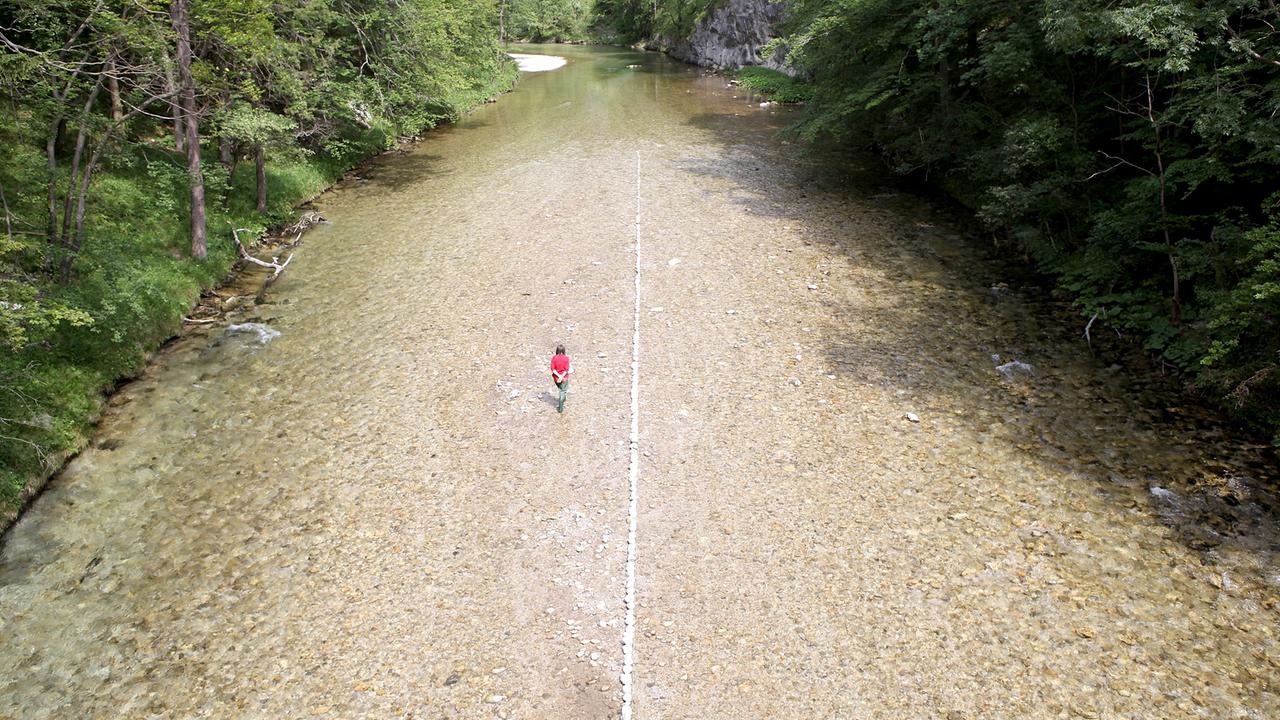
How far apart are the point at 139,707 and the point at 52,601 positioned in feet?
7.79

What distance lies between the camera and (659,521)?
30.7ft

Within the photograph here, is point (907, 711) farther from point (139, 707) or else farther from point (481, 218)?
point (481, 218)

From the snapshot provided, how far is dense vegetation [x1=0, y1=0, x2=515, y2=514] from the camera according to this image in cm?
1080

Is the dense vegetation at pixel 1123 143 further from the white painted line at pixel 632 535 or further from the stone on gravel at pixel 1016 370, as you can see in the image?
the white painted line at pixel 632 535

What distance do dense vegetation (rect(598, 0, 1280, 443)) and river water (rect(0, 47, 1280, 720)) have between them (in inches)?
52.4

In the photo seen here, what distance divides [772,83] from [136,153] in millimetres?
38375

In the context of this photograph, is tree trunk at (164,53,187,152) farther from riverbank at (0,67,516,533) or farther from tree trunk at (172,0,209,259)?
riverbank at (0,67,516,533)

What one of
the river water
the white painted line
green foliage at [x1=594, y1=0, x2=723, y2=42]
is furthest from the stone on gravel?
green foliage at [x1=594, y1=0, x2=723, y2=42]

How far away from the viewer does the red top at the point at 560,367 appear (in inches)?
434

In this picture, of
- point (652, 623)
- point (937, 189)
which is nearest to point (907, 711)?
point (652, 623)

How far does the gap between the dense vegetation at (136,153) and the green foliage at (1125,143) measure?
16.2 metres

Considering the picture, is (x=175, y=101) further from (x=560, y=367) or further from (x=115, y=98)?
(x=560, y=367)

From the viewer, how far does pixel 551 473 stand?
10.3 meters

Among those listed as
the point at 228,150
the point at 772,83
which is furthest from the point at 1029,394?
the point at 772,83
